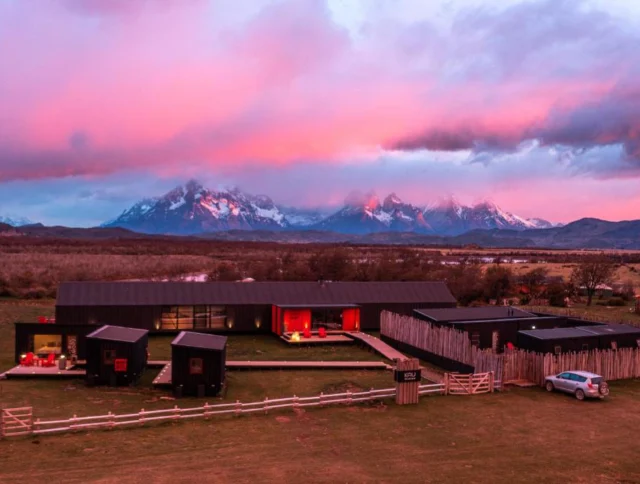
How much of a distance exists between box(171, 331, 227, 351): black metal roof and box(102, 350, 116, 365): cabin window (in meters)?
2.79

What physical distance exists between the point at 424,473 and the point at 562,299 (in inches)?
2079

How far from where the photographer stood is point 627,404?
2453 cm

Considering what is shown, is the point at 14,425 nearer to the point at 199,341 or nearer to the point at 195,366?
the point at 195,366

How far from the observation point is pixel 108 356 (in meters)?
27.3

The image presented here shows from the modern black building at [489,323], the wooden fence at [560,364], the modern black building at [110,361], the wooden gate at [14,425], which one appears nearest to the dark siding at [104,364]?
the modern black building at [110,361]

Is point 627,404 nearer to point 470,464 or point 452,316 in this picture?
point 470,464

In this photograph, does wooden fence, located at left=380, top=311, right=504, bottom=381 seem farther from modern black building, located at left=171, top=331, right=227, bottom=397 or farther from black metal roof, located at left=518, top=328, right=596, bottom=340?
modern black building, located at left=171, top=331, right=227, bottom=397

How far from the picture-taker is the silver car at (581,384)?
2480cm

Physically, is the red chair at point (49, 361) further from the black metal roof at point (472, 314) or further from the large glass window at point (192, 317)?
the black metal roof at point (472, 314)

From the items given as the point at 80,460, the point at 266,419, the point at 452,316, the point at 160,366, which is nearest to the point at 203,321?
the point at 160,366

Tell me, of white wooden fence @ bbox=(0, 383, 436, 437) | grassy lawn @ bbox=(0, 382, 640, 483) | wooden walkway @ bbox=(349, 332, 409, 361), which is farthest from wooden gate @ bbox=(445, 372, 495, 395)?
wooden walkway @ bbox=(349, 332, 409, 361)

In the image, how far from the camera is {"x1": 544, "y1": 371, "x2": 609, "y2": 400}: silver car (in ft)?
81.4

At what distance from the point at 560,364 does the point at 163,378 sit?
18.7m

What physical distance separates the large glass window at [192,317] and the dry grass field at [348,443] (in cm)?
1640
